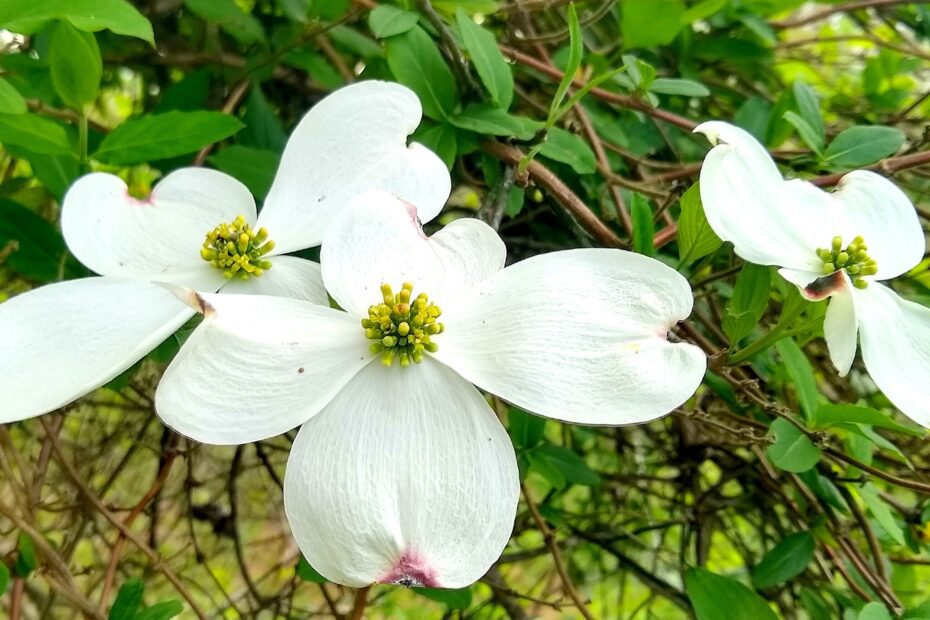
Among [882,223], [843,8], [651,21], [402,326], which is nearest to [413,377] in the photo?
[402,326]

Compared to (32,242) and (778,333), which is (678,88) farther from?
(32,242)

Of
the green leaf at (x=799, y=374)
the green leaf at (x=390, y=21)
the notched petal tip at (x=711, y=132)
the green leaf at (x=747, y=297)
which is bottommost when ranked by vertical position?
the green leaf at (x=799, y=374)

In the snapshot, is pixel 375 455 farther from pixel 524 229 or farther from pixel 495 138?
pixel 524 229

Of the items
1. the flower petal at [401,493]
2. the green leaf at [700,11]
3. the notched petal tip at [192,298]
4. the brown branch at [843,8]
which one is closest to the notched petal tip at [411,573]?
the flower petal at [401,493]

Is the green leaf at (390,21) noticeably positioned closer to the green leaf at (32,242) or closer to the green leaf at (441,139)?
the green leaf at (441,139)

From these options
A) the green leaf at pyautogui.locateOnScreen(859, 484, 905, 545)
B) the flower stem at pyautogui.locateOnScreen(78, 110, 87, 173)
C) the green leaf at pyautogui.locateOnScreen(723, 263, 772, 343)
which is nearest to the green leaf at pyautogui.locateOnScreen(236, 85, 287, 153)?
the flower stem at pyautogui.locateOnScreen(78, 110, 87, 173)

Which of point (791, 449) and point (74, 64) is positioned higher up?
point (74, 64)
